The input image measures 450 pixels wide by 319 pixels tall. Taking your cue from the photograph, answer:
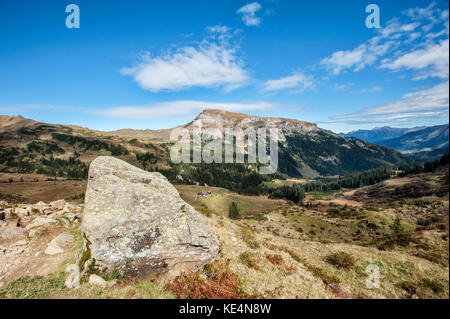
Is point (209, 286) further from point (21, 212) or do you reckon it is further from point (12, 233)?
point (21, 212)

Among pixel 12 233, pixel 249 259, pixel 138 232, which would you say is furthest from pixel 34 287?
pixel 249 259

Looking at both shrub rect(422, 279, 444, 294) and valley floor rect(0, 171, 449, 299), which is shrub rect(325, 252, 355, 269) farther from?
shrub rect(422, 279, 444, 294)

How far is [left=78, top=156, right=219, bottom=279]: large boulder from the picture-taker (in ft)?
32.7

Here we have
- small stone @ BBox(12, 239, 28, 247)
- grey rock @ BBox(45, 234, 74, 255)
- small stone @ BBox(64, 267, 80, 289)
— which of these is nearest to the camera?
small stone @ BBox(64, 267, 80, 289)

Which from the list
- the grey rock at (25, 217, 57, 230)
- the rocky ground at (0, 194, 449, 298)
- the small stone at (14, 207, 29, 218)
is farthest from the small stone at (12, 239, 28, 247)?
the small stone at (14, 207, 29, 218)

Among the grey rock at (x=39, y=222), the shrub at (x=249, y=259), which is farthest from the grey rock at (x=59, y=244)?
the shrub at (x=249, y=259)

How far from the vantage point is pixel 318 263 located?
58.7 ft

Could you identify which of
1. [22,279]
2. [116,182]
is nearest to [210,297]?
[116,182]

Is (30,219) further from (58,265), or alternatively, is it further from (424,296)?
(424,296)

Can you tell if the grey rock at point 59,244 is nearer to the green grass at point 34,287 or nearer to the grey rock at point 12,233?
the green grass at point 34,287

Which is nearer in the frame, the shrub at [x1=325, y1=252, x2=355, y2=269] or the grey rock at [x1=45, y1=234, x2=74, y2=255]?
the grey rock at [x1=45, y1=234, x2=74, y2=255]

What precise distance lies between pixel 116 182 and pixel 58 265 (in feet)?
18.2

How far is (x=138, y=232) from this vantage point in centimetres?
1066

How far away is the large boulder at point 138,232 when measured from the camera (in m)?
9.95
